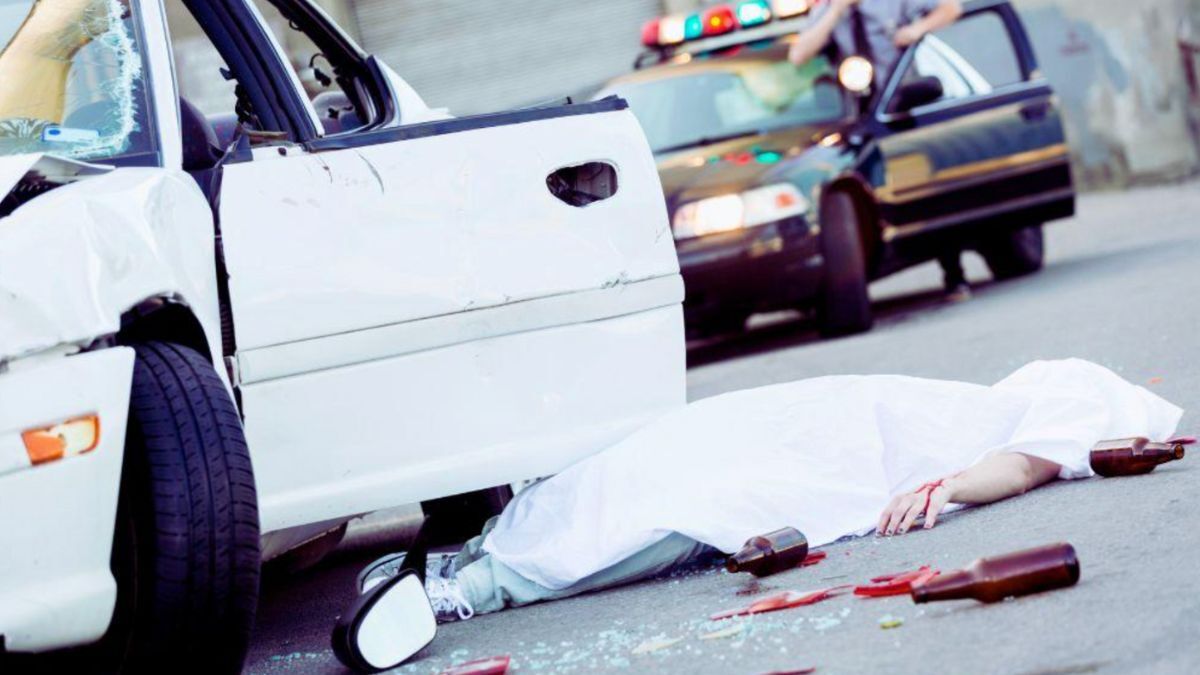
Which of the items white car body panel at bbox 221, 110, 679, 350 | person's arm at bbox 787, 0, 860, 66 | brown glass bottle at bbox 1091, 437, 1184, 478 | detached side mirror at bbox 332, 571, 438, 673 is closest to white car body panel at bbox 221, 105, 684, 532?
white car body panel at bbox 221, 110, 679, 350

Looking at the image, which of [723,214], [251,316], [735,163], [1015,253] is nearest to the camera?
[251,316]

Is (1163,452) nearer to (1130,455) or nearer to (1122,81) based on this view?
(1130,455)

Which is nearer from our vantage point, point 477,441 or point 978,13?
point 477,441

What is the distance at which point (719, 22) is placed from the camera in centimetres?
1117

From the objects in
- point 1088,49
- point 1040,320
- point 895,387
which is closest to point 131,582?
point 895,387

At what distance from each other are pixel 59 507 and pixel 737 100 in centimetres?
741

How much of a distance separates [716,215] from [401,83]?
399cm

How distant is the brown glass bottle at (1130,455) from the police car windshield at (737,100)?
18.7 feet

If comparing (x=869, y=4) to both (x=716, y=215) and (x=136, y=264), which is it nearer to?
(x=716, y=215)

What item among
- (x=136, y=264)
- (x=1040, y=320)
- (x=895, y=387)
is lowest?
(x=1040, y=320)

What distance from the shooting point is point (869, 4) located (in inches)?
421

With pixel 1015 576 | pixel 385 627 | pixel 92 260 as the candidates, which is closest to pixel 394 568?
pixel 385 627

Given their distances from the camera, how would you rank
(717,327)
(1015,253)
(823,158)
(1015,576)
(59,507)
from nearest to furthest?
1. (59,507)
2. (1015,576)
3. (823,158)
4. (717,327)
5. (1015,253)

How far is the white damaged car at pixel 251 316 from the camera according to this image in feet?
11.6
